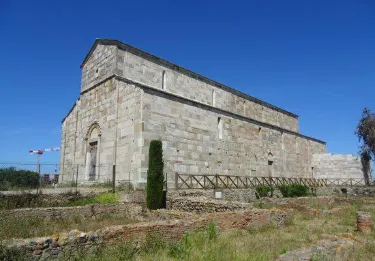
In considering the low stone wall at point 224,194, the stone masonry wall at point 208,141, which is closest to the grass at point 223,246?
the low stone wall at point 224,194

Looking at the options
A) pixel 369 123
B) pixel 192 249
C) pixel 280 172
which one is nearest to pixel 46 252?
pixel 192 249

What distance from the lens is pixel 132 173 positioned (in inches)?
688

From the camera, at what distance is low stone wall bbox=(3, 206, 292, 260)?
235 inches

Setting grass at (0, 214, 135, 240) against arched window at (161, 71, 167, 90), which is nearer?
grass at (0, 214, 135, 240)

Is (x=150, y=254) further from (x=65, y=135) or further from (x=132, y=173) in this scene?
(x=65, y=135)

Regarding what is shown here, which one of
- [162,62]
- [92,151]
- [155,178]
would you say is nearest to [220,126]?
[162,62]

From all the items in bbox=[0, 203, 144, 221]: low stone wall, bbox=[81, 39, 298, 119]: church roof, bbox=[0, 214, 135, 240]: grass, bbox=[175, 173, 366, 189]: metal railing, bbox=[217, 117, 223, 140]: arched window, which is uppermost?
bbox=[81, 39, 298, 119]: church roof

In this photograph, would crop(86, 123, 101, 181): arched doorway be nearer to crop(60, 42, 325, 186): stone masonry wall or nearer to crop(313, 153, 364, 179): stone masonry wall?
crop(60, 42, 325, 186): stone masonry wall

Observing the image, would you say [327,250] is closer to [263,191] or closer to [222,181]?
[222,181]

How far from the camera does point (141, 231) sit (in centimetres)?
758

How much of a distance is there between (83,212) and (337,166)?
30366 millimetres

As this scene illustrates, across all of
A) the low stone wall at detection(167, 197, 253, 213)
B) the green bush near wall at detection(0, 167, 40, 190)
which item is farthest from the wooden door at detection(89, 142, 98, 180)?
the low stone wall at detection(167, 197, 253, 213)

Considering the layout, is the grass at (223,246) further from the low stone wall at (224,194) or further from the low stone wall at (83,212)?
the low stone wall at (224,194)

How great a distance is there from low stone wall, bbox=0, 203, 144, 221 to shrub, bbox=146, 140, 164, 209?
3.27ft
